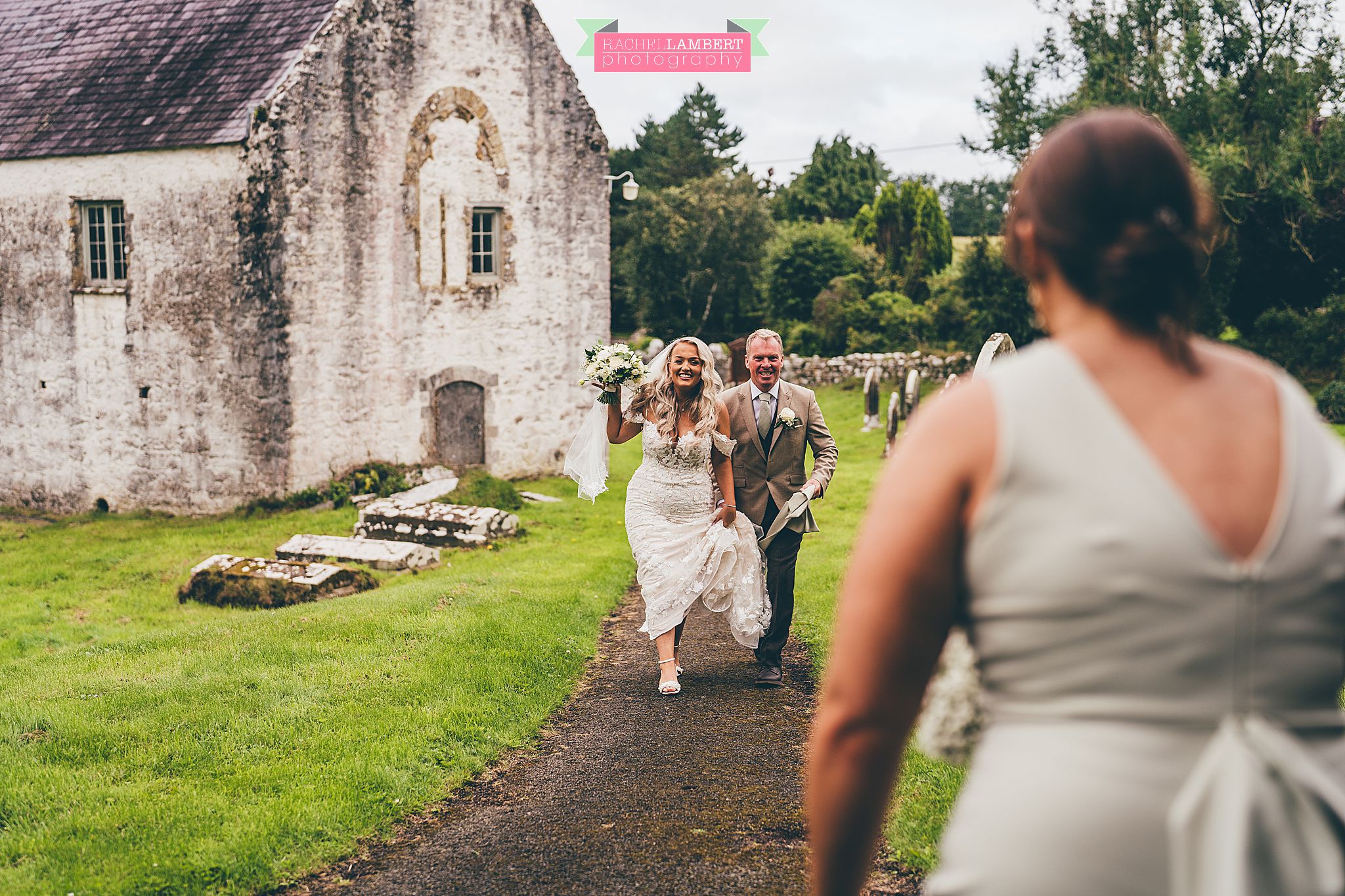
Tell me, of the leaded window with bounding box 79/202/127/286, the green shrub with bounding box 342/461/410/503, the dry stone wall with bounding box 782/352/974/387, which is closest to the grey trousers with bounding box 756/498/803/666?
the green shrub with bounding box 342/461/410/503

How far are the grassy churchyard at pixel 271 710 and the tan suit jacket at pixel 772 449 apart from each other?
1627 mm

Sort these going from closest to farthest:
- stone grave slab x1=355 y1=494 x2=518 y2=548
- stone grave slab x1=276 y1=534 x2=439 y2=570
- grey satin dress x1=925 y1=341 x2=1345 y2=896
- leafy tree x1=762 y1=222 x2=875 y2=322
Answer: grey satin dress x1=925 y1=341 x2=1345 y2=896, stone grave slab x1=276 y1=534 x2=439 y2=570, stone grave slab x1=355 y1=494 x2=518 y2=548, leafy tree x1=762 y1=222 x2=875 y2=322

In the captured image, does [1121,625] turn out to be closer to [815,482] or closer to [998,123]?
[815,482]

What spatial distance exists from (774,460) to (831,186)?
52.2 meters

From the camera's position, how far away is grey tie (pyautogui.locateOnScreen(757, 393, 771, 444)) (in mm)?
8406

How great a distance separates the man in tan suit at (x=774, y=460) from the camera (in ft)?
27.2

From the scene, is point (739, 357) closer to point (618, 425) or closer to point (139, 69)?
point (618, 425)

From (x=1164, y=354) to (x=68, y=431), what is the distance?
21.5 m

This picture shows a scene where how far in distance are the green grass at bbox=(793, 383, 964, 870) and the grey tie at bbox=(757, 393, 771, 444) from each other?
1766 mm

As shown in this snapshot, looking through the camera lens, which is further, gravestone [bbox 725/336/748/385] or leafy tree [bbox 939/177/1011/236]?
leafy tree [bbox 939/177/1011/236]

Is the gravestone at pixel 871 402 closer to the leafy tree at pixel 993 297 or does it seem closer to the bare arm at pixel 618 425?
the leafy tree at pixel 993 297

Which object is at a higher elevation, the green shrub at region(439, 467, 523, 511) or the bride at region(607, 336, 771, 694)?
the bride at region(607, 336, 771, 694)

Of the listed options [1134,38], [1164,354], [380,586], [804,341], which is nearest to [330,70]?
[380,586]

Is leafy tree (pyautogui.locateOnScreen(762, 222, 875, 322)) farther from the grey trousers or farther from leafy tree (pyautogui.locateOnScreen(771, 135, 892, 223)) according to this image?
the grey trousers
